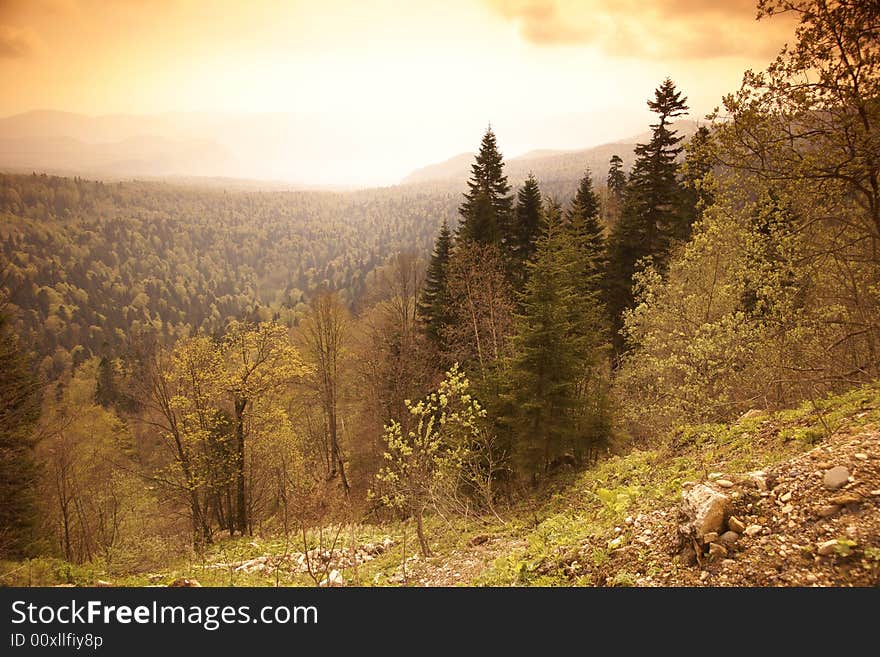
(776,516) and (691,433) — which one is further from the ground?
(776,516)

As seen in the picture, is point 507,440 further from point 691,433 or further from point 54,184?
point 54,184

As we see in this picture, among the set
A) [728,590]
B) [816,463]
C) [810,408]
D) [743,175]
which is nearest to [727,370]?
[810,408]

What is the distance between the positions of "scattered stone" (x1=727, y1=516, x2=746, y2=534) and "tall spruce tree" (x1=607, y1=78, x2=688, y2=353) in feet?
67.3

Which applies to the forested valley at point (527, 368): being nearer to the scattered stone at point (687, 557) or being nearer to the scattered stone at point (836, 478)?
→ the scattered stone at point (836, 478)

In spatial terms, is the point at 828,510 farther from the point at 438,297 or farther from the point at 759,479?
the point at 438,297

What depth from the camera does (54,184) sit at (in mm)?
139625

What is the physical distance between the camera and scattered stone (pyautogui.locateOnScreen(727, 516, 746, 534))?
4.72 metres

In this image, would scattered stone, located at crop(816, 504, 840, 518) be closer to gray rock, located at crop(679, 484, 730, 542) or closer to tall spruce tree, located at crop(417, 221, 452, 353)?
gray rock, located at crop(679, 484, 730, 542)

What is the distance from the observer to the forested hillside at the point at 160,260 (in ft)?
298

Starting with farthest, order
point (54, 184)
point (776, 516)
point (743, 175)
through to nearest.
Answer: point (54, 184) < point (743, 175) < point (776, 516)

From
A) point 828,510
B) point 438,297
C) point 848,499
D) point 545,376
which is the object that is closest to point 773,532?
point 828,510

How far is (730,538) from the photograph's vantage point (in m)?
4.66

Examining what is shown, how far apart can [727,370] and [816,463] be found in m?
8.34

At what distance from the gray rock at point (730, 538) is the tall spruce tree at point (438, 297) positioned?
20.5m
